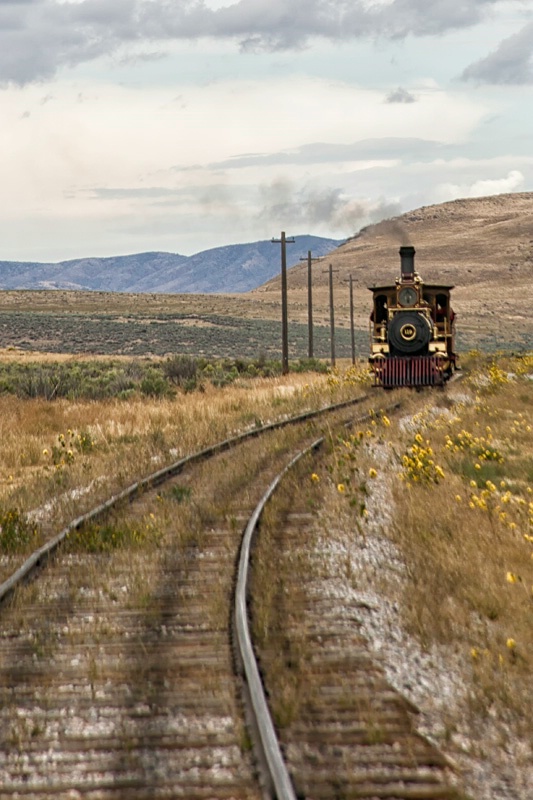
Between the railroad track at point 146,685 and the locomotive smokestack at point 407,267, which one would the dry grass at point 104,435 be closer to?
the railroad track at point 146,685

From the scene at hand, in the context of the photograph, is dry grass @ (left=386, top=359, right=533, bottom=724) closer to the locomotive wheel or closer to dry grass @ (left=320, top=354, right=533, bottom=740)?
dry grass @ (left=320, top=354, right=533, bottom=740)

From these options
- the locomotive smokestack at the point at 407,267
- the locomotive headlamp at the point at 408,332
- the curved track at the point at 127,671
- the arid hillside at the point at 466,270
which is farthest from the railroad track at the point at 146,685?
the arid hillside at the point at 466,270

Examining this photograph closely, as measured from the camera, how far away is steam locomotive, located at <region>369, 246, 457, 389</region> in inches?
1072

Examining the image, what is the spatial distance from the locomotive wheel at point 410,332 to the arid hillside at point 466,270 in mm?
60430

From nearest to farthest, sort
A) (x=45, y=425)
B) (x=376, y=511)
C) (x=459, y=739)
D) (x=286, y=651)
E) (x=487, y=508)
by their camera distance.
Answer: (x=459, y=739)
(x=286, y=651)
(x=487, y=508)
(x=376, y=511)
(x=45, y=425)

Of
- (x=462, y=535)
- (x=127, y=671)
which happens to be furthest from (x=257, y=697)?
(x=462, y=535)

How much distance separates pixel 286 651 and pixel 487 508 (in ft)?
15.4

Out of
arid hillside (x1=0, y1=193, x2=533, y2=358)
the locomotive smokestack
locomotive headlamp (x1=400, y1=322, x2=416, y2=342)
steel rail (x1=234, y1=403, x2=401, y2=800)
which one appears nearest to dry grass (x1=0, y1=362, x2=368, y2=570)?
locomotive headlamp (x1=400, y1=322, x2=416, y2=342)

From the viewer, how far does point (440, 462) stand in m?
14.5

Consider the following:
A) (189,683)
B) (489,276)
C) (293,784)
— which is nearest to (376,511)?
(189,683)

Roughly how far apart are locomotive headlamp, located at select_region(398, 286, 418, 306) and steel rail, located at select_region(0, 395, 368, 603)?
6.55 meters

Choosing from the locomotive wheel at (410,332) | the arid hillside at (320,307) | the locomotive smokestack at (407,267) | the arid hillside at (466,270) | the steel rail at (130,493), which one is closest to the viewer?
the steel rail at (130,493)

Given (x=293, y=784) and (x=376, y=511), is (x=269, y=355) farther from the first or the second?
(x=293, y=784)

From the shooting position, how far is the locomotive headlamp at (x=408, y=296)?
→ 27.3 metres
